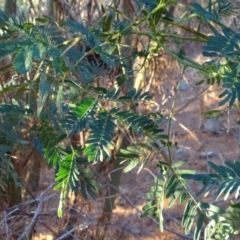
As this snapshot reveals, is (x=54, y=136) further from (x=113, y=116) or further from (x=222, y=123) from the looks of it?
(x=222, y=123)

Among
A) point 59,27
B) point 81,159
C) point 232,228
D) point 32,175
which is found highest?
point 59,27

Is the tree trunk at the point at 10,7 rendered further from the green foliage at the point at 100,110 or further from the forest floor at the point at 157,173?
the green foliage at the point at 100,110

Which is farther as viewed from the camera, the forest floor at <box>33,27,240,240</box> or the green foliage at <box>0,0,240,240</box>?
the forest floor at <box>33,27,240,240</box>

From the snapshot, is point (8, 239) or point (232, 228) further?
point (8, 239)

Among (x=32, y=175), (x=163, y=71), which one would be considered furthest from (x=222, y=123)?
(x=32, y=175)

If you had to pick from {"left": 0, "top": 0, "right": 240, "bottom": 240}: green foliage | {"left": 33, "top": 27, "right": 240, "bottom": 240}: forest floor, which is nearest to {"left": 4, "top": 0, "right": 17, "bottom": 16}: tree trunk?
{"left": 33, "top": 27, "right": 240, "bottom": 240}: forest floor

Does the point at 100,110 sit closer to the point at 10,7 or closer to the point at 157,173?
the point at 10,7

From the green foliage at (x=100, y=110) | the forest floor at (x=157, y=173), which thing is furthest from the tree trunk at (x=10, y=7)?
the green foliage at (x=100, y=110)

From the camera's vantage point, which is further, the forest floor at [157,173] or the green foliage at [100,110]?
the forest floor at [157,173]

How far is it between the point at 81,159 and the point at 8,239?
43cm

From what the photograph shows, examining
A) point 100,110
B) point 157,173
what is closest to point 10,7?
point 100,110

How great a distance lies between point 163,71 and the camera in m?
2.46

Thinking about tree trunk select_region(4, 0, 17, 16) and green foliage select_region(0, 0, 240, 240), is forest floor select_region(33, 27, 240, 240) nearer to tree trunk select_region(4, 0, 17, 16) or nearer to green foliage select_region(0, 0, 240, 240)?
green foliage select_region(0, 0, 240, 240)

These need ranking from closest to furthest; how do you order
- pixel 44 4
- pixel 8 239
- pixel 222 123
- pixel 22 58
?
pixel 22 58
pixel 8 239
pixel 44 4
pixel 222 123
